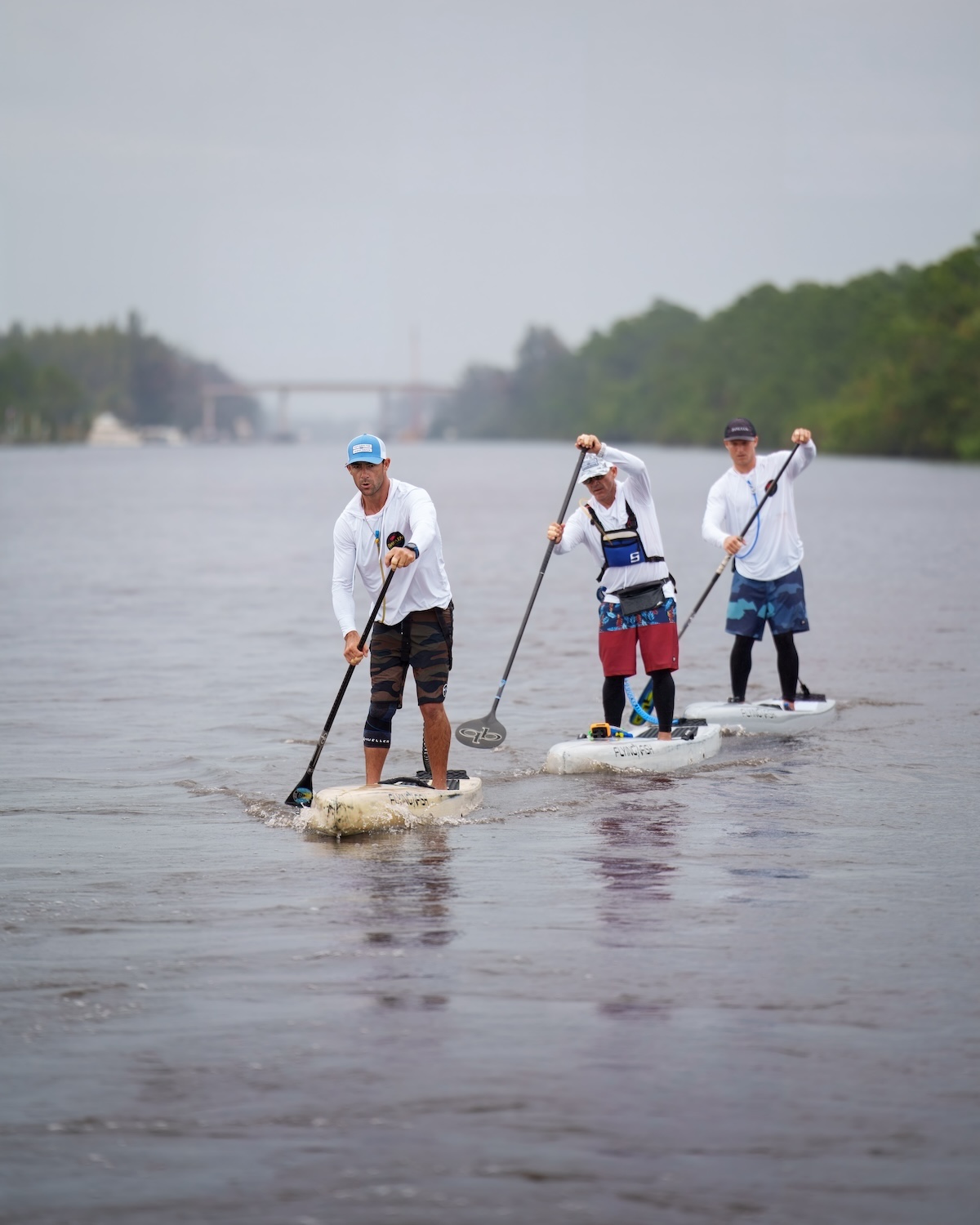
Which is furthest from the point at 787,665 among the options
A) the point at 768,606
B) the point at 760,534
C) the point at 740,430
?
the point at 740,430

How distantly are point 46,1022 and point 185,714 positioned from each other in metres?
7.75

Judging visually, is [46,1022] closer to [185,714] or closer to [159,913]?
[159,913]

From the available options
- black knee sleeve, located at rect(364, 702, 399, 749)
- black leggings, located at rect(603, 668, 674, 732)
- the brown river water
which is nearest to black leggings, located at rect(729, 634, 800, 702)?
the brown river water

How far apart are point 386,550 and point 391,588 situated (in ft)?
0.85

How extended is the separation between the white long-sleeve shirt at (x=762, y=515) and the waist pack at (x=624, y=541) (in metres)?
1.54

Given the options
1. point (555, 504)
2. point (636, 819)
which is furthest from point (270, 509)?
point (636, 819)

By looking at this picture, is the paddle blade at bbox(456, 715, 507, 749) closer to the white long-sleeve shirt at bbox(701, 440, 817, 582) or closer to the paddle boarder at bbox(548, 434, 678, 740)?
the paddle boarder at bbox(548, 434, 678, 740)

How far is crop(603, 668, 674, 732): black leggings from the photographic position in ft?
36.2

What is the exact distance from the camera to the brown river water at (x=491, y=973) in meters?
4.88

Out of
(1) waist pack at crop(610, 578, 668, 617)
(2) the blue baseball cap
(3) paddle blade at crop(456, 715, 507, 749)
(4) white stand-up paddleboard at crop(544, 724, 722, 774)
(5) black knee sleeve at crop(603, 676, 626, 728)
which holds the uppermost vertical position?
(2) the blue baseball cap

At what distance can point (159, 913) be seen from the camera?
7.52 meters

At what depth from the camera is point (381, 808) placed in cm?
933

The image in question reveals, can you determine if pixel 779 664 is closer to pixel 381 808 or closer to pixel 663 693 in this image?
pixel 663 693

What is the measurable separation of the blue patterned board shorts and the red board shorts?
1.49 m
